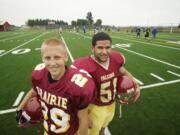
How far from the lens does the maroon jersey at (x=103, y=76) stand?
2.43 metres

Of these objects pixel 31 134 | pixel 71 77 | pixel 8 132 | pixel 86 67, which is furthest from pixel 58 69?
pixel 8 132

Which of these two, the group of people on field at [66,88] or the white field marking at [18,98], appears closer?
the group of people on field at [66,88]

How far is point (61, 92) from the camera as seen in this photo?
69.7 inches

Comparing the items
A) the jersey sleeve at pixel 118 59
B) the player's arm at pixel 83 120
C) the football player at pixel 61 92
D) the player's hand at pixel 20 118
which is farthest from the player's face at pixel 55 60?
the jersey sleeve at pixel 118 59

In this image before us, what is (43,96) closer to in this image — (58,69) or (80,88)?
(58,69)

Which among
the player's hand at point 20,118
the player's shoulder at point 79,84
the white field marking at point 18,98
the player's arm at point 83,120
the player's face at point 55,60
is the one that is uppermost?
the player's face at point 55,60

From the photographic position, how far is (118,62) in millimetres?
2668

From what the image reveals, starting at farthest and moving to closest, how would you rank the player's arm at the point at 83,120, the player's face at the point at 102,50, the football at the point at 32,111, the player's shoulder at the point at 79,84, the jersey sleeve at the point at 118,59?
the jersey sleeve at the point at 118,59 → the player's face at the point at 102,50 → the football at the point at 32,111 → the player's arm at the point at 83,120 → the player's shoulder at the point at 79,84

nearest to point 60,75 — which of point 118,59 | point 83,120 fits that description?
point 83,120

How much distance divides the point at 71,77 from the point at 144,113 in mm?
2768

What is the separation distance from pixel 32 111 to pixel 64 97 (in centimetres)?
68

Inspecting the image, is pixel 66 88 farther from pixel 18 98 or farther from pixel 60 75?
pixel 18 98

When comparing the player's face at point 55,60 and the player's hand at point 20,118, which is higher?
the player's face at point 55,60

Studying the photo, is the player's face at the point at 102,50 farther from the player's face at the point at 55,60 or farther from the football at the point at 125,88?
the player's face at the point at 55,60
